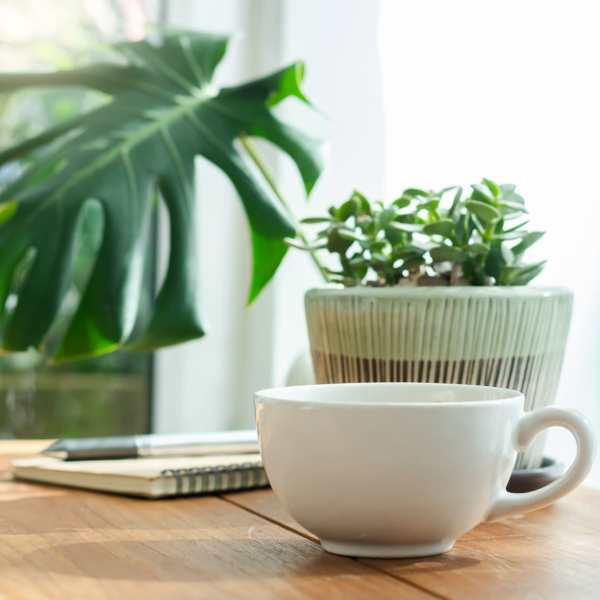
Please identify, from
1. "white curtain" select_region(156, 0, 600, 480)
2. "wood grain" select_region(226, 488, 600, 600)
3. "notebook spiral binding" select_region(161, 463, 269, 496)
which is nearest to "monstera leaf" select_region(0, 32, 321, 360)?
"white curtain" select_region(156, 0, 600, 480)

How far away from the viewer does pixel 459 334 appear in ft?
2.19

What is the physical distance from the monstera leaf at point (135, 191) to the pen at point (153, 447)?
13 centimetres

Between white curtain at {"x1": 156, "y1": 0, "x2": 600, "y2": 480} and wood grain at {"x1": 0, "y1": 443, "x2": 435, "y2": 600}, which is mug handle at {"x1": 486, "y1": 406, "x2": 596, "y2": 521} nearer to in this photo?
wood grain at {"x1": 0, "y1": 443, "x2": 435, "y2": 600}

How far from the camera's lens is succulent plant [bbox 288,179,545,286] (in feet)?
2.27

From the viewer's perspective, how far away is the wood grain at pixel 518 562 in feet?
1.51

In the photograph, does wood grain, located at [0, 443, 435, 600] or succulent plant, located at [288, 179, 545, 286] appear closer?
wood grain, located at [0, 443, 435, 600]

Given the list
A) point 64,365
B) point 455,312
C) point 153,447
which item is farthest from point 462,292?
point 64,365

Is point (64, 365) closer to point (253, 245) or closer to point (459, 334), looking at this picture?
point (253, 245)

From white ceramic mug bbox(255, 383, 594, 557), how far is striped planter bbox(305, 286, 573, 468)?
0.15 m

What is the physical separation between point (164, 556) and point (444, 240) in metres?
0.34

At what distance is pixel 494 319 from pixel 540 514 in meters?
0.14

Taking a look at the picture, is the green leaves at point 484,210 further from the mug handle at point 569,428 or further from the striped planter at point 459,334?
the mug handle at point 569,428

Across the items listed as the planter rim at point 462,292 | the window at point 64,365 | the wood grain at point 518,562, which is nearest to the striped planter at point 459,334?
the planter rim at point 462,292

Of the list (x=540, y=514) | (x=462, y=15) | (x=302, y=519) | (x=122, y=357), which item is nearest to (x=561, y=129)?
(x=462, y=15)
